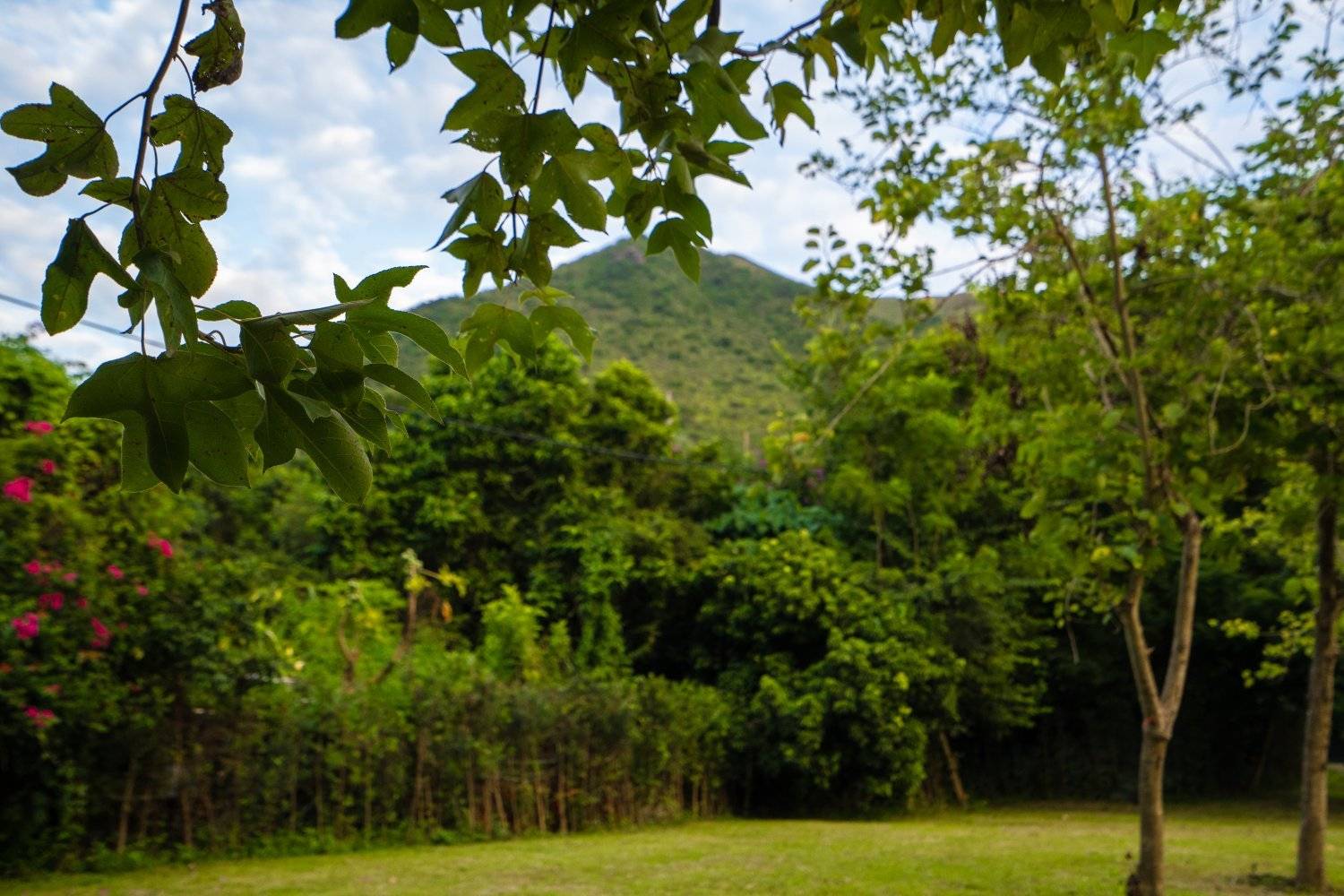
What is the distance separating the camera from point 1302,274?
489cm

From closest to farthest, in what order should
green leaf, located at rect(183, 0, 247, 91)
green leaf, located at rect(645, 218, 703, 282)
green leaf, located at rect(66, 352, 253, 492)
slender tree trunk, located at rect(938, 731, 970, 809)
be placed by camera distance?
green leaf, located at rect(66, 352, 253, 492)
green leaf, located at rect(183, 0, 247, 91)
green leaf, located at rect(645, 218, 703, 282)
slender tree trunk, located at rect(938, 731, 970, 809)

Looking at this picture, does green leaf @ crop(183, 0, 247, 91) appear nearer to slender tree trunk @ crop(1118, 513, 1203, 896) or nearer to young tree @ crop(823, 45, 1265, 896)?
young tree @ crop(823, 45, 1265, 896)

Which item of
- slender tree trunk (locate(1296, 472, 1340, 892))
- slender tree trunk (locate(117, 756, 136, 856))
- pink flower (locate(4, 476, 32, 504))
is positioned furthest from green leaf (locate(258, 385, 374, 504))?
slender tree trunk (locate(117, 756, 136, 856))

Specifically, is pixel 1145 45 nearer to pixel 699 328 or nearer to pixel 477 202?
pixel 477 202

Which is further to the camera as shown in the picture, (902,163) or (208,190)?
(902,163)

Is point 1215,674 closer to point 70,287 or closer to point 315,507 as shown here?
point 315,507

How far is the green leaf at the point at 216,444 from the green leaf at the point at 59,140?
0.71ft

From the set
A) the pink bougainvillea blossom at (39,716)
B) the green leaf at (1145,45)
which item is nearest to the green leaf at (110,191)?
the green leaf at (1145,45)

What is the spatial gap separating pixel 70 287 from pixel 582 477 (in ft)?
50.4

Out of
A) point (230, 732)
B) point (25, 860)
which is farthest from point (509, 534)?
point (25, 860)

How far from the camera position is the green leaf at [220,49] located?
0.84m

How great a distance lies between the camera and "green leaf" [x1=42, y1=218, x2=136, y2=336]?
695 millimetres

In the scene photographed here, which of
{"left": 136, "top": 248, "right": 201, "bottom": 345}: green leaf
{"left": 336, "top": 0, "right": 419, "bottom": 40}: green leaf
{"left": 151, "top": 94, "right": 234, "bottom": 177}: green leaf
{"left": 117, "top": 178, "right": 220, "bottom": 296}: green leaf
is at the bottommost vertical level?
{"left": 136, "top": 248, "right": 201, "bottom": 345}: green leaf

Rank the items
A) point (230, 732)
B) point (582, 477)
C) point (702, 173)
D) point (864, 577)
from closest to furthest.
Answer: point (702, 173)
point (230, 732)
point (864, 577)
point (582, 477)
